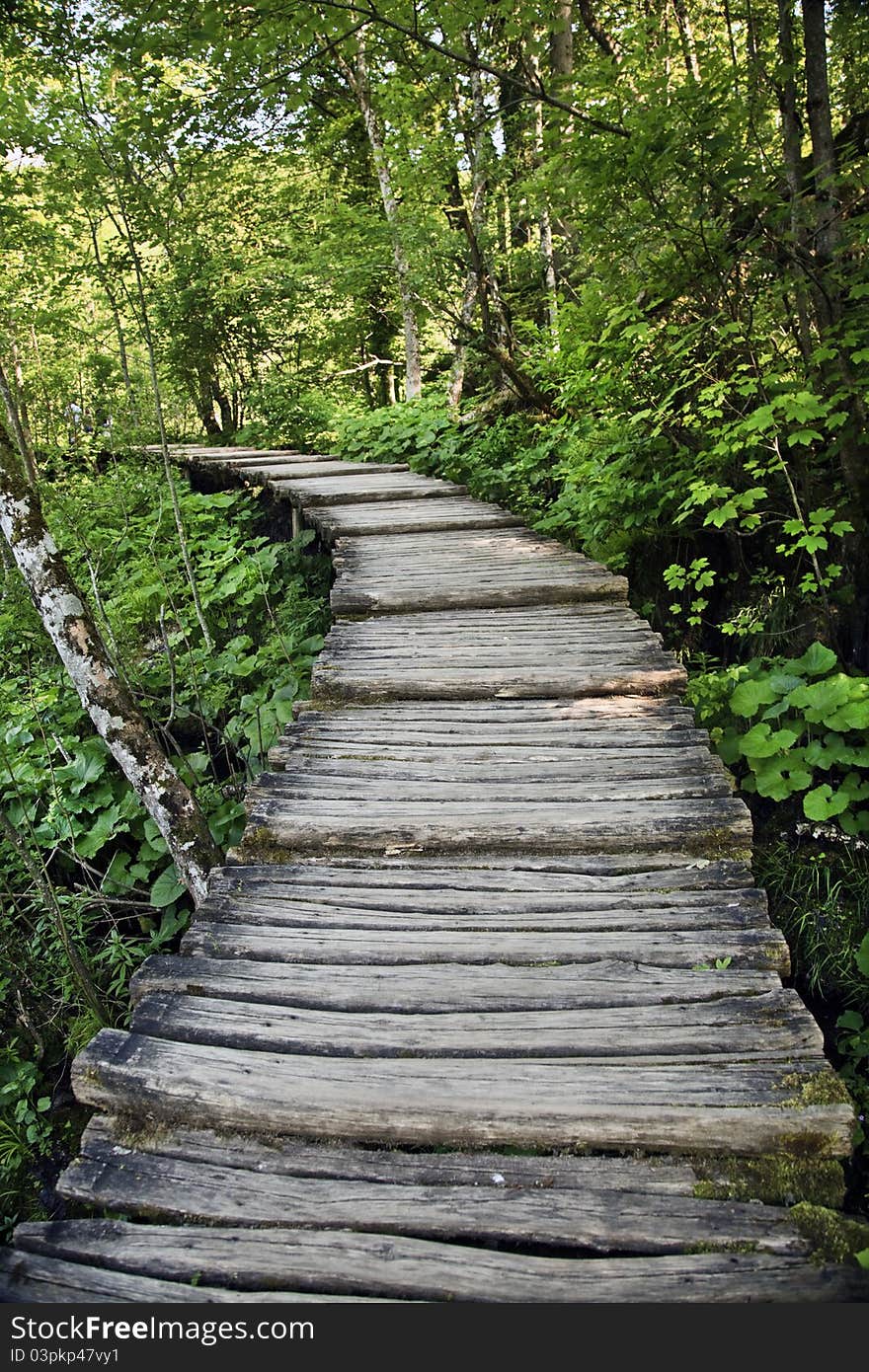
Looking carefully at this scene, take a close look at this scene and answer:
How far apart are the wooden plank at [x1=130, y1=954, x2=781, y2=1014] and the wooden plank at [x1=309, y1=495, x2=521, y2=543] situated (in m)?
4.98

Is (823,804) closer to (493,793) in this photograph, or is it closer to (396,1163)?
(493,793)

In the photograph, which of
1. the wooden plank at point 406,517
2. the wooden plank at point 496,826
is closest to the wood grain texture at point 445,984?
the wooden plank at point 496,826

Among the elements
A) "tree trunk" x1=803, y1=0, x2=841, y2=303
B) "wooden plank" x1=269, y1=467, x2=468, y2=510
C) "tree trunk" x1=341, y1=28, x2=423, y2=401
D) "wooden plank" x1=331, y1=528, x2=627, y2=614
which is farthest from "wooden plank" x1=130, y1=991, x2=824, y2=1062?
"tree trunk" x1=341, y1=28, x2=423, y2=401

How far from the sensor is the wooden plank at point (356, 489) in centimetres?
789

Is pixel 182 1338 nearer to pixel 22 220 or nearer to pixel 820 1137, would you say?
pixel 820 1137

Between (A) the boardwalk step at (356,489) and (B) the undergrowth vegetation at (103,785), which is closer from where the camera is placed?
(B) the undergrowth vegetation at (103,785)

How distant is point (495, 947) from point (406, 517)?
5.40 metres

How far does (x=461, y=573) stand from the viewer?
18.2 ft

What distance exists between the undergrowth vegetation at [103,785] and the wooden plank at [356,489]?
0.63m

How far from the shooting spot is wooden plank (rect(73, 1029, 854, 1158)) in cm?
173

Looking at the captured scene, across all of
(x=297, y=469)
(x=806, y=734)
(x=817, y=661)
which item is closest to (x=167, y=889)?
(x=806, y=734)

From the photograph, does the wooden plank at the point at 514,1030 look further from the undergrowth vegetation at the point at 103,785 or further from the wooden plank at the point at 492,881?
the undergrowth vegetation at the point at 103,785

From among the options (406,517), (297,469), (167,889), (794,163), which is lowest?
(167,889)

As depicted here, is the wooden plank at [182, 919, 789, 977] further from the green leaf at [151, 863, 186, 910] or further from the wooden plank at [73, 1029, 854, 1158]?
the green leaf at [151, 863, 186, 910]
